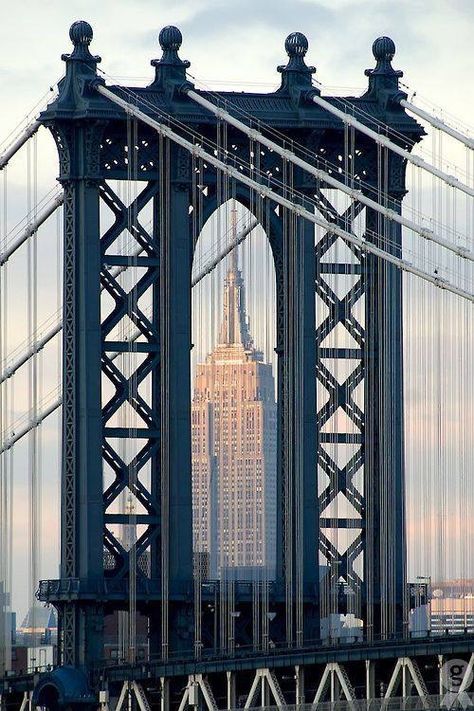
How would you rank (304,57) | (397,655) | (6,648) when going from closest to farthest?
(397,655) < (304,57) < (6,648)

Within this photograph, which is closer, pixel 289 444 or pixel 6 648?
pixel 289 444

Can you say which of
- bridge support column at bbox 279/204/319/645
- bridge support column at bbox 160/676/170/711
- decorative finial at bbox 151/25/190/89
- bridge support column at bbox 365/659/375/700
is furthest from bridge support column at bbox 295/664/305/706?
decorative finial at bbox 151/25/190/89

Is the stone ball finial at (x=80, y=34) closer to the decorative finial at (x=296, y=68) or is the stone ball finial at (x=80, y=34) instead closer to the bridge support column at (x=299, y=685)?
the decorative finial at (x=296, y=68)

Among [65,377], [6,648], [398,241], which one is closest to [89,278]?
[65,377]

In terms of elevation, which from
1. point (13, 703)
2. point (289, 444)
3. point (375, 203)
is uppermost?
point (375, 203)

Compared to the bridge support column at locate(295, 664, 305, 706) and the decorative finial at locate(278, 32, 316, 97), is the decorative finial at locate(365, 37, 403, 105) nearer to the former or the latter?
the decorative finial at locate(278, 32, 316, 97)

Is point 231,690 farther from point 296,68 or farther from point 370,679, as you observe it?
point 296,68

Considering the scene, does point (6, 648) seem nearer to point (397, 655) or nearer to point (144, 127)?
point (144, 127)

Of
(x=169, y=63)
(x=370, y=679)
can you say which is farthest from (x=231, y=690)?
(x=169, y=63)
